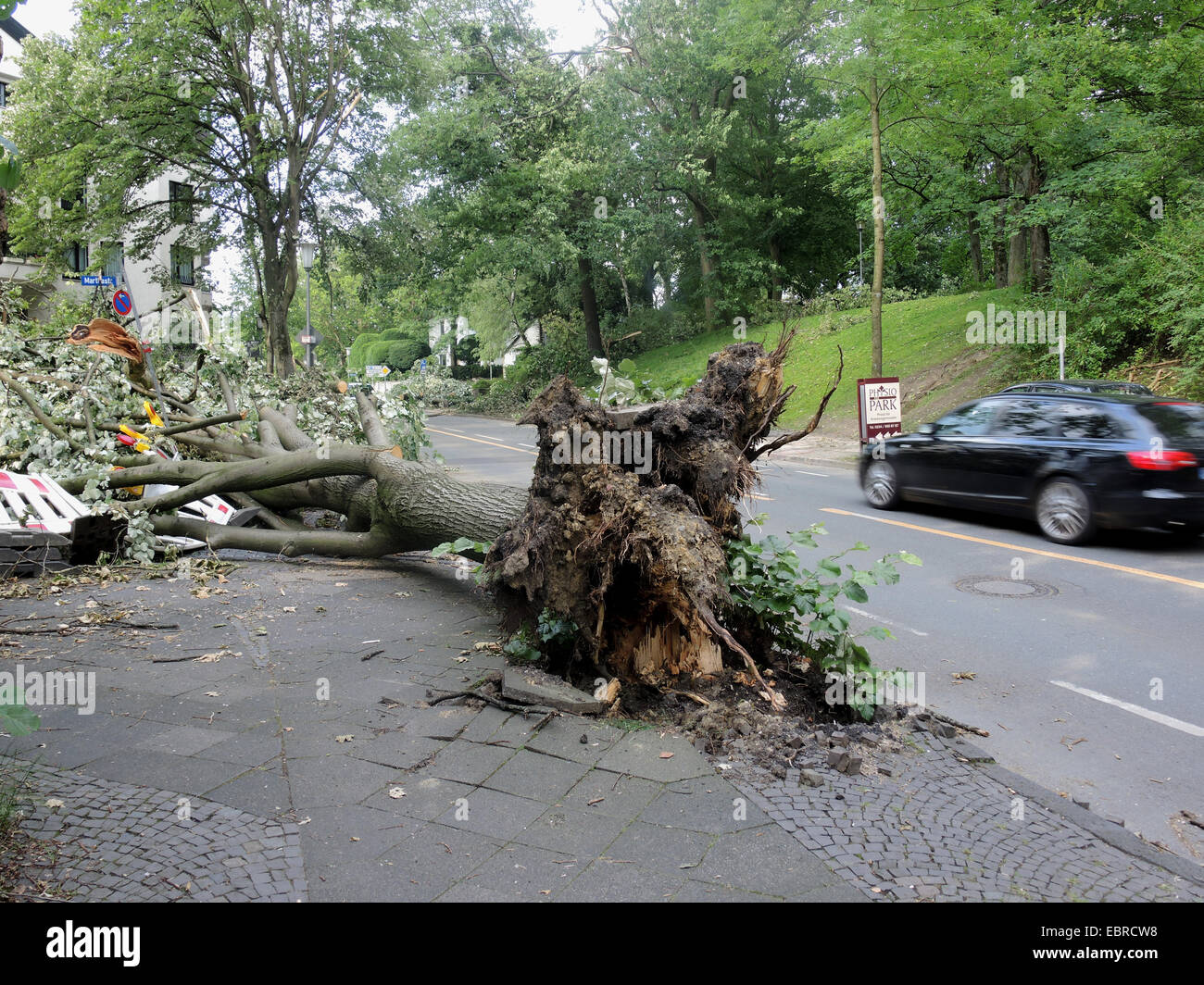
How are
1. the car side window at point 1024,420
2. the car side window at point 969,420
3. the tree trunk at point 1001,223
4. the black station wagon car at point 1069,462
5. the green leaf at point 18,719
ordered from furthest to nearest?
the tree trunk at point 1001,223
the car side window at point 969,420
the car side window at point 1024,420
the black station wagon car at point 1069,462
the green leaf at point 18,719

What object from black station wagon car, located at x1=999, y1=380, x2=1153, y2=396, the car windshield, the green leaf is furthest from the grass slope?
the green leaf

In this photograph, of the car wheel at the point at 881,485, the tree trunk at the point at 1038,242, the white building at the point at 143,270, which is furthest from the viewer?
the tree trunk at the point at 1038,242

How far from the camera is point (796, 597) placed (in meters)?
4.97

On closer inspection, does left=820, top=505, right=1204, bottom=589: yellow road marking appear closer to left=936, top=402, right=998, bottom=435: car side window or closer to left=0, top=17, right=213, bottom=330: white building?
left=936, top=402, right=998, bottom=435: car side window

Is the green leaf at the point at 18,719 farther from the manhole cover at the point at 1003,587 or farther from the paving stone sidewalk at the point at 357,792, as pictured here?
the manhole cover at the point at 1003,587

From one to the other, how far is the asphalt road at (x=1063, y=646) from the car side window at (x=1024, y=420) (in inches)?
46.6

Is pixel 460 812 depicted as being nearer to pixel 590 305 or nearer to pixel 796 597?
pixel 796 597

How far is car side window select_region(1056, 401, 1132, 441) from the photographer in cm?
924

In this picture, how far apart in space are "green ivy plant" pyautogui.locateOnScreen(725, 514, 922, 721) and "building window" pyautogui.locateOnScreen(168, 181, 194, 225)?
24681 millimetres

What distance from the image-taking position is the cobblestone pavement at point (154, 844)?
3.01 metres

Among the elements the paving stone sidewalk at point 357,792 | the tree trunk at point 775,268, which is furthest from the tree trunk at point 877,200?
the tree trunk at point 775,268

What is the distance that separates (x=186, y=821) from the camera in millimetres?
3473

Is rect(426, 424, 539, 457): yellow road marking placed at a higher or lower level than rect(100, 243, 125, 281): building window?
lower
